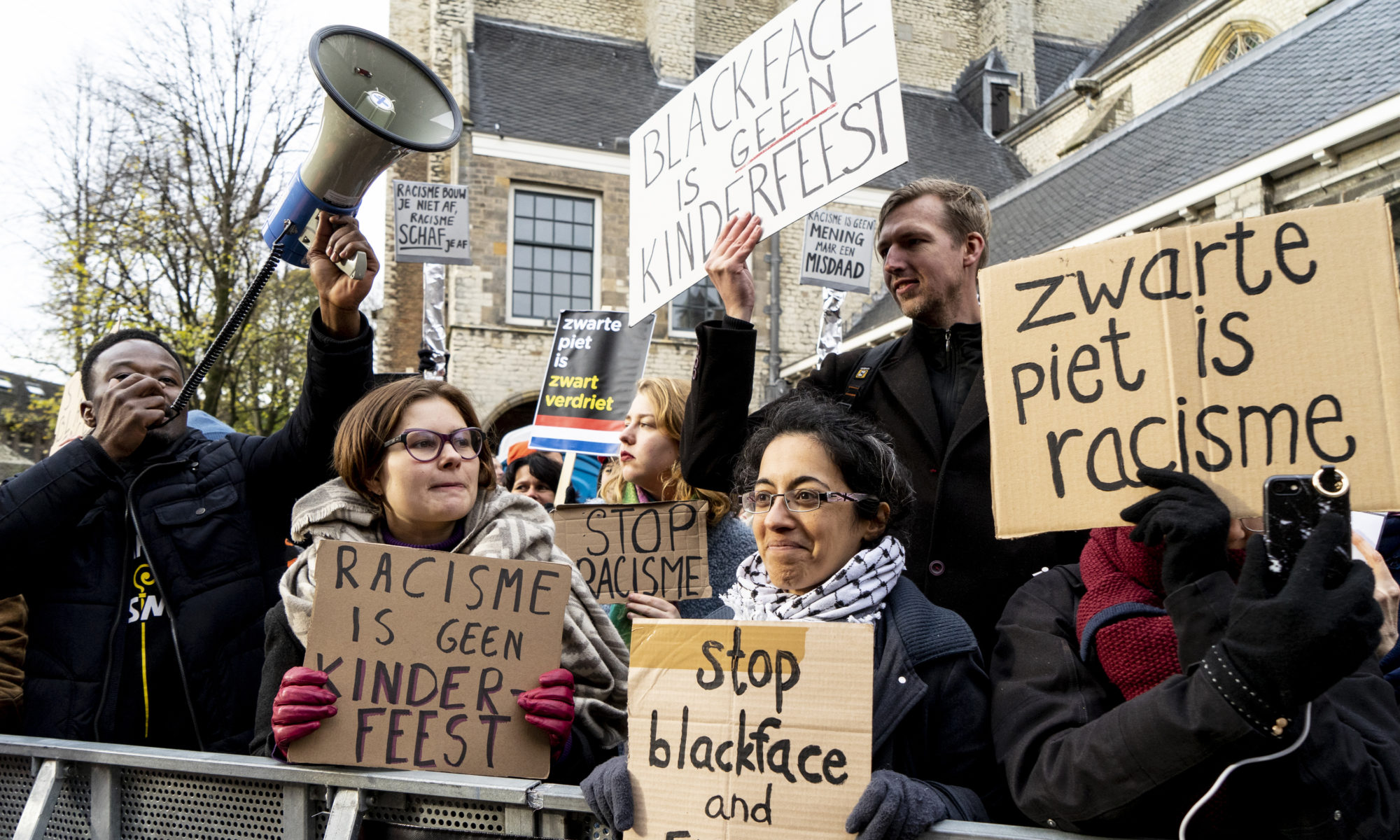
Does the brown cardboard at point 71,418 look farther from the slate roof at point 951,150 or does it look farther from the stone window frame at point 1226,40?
the slate roof at point 951,150

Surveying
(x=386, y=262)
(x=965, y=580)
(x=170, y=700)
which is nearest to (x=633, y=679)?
(x=965, y=580)

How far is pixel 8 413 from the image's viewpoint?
18266 millimetres

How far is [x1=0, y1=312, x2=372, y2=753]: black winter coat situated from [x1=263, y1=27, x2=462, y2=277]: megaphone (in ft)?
1.02

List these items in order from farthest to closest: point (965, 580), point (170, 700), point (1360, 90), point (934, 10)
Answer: point (934, 10) < point (1360, 90) < point (170, 700) < point (965, 580)

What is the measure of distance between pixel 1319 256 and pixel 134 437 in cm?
264

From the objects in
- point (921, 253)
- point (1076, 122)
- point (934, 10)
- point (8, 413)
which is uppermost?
point (934, 10)

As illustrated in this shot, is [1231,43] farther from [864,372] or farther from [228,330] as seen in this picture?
[228,330]

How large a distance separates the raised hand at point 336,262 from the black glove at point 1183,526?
200cm

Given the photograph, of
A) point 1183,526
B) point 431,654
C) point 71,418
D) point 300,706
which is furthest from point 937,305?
point 71,418

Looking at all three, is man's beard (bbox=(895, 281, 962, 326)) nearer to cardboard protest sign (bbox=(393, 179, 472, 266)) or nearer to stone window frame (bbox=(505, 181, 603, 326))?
cardboard protest sign (bbox=(393, 179, 472, 266))

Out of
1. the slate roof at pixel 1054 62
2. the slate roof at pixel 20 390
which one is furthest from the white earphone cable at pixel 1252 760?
the slate roof at pixel 20 390

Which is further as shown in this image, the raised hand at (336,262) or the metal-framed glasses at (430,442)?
the raised hand at (336,262)

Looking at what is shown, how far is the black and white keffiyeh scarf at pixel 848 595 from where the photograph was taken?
1.91 meters

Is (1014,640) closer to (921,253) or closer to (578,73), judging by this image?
(921,253)
